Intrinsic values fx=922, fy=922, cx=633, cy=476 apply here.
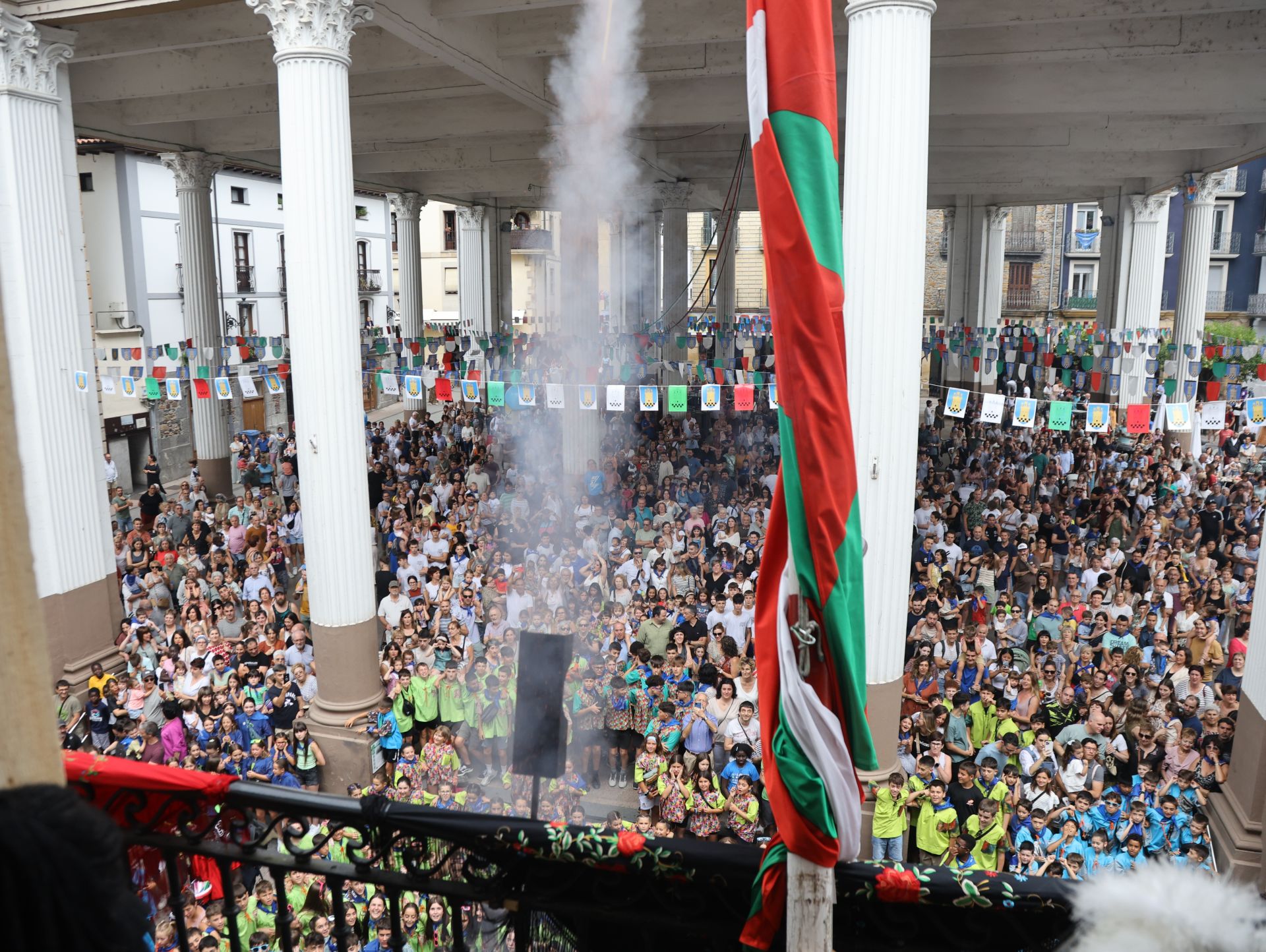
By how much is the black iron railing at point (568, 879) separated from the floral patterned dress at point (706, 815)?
6.14m

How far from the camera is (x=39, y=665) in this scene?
1.39m

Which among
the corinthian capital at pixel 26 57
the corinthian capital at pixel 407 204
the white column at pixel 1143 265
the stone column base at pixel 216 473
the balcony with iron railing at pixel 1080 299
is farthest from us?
the balcony with iron railing at pixel 1080 299

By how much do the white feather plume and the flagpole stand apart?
2.06ft

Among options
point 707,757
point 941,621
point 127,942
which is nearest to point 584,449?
point 941,621

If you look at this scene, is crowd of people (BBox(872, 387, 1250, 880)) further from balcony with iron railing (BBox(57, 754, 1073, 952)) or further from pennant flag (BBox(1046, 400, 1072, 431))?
pennant flag (BBox(1046, 400, 1072, 431))

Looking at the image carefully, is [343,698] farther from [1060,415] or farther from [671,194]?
[671,194]

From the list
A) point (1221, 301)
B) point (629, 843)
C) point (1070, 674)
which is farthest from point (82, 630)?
point (1221, 301)

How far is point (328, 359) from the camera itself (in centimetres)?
1007

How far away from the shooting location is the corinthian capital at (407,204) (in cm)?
2792

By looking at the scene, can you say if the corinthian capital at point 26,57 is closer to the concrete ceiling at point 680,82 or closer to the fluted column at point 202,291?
the concrete ceiling at point 680,82

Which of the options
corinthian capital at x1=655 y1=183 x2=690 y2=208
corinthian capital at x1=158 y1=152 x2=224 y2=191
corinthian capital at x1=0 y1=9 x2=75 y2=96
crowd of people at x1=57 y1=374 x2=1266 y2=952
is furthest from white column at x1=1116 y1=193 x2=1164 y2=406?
corinthian capital at x1=0 y1=9 x2=75 y2=96

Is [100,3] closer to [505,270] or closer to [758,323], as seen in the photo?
[505,270]

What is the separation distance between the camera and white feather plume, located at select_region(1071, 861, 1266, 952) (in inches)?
66.1

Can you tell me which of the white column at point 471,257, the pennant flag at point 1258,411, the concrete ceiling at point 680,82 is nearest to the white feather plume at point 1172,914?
the concrete ceiling at point 680,82
